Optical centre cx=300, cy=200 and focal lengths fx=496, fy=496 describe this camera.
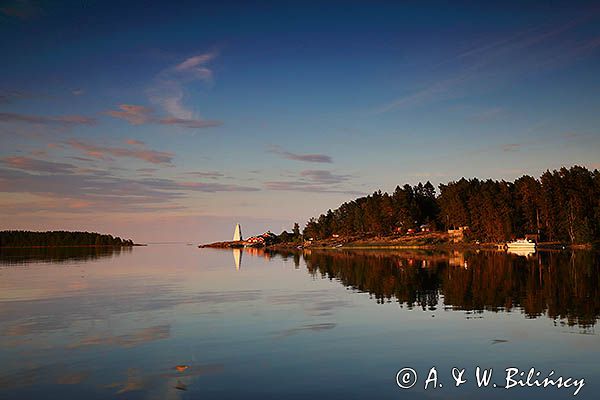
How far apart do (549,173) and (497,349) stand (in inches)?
5968

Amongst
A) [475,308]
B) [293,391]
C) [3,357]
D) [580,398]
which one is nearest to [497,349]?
[580,398]

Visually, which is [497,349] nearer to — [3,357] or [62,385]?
[62,385]

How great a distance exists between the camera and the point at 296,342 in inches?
1100

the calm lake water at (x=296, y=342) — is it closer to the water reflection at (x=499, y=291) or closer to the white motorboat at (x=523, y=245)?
the water reflection at (x=499, y=291)

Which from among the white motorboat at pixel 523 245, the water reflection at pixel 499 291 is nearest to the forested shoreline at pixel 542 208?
the white motorboat at pixel 523 245

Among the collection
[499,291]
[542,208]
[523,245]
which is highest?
[542,208]

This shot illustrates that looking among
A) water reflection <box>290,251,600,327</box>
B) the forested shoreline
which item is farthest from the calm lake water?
the forested shoreline

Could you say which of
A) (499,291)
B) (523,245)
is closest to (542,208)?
(523,245)

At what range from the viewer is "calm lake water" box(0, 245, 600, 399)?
65.2 feet

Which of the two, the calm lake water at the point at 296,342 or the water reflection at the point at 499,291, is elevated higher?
the water reflection at the point at 499,291

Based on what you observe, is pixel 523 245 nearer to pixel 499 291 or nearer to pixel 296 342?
pixel 499 291

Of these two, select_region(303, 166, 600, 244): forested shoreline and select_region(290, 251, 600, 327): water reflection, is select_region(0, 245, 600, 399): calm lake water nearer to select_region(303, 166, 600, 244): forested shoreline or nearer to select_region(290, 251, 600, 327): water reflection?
select_region(290, 251, 600, 327): water reflection

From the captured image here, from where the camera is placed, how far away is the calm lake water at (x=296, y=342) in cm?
1986

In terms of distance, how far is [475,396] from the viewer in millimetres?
18609
